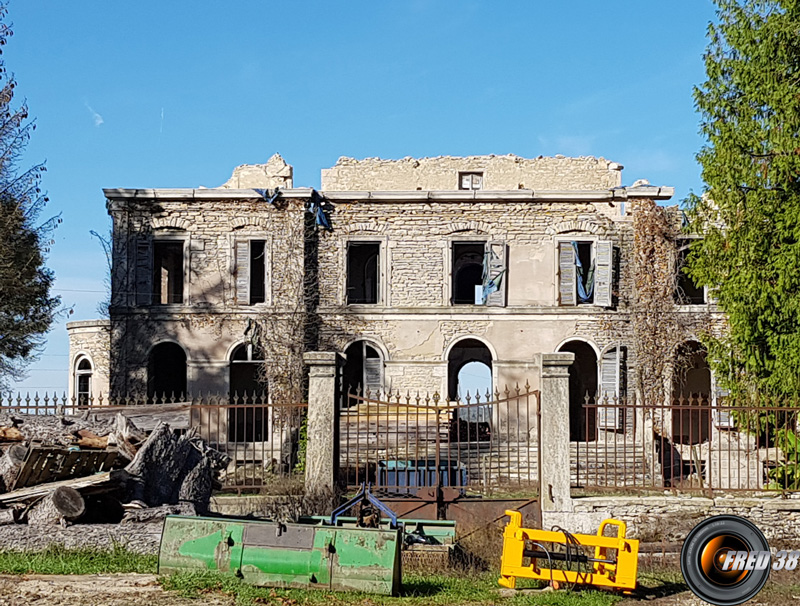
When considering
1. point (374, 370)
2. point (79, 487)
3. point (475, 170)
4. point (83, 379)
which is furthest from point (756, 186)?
point (83, 379)

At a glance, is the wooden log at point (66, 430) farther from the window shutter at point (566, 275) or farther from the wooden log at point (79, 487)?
the window shutter at point (566, 275)

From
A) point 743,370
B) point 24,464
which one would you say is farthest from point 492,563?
point 743,370

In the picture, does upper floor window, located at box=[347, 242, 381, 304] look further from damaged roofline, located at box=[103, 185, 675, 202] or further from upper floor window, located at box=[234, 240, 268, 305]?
damaged roofline, located at box=[103, 185, 675, 202]

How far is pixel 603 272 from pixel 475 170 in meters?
7.37

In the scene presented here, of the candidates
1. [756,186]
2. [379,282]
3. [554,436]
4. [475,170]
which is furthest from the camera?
[475,170]

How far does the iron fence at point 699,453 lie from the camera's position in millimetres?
11602

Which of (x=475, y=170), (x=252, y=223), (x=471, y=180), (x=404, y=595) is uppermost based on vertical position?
(x=475, y=170)

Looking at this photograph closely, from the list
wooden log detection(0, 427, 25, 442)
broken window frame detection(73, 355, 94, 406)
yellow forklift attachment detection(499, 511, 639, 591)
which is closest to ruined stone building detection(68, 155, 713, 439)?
broken window frame detection(73, 355, 94, 406)

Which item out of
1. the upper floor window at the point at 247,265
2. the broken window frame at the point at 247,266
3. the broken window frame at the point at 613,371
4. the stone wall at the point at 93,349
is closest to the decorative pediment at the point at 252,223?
the broken window frame at the point at 247,266

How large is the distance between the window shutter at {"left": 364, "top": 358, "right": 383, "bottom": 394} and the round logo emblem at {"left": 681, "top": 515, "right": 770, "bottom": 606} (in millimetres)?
15949

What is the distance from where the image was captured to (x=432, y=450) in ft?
62.6

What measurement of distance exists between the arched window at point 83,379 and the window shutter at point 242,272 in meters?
5.75

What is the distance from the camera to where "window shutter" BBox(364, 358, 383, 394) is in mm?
22609

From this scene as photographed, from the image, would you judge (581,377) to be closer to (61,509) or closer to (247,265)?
(247,265)
